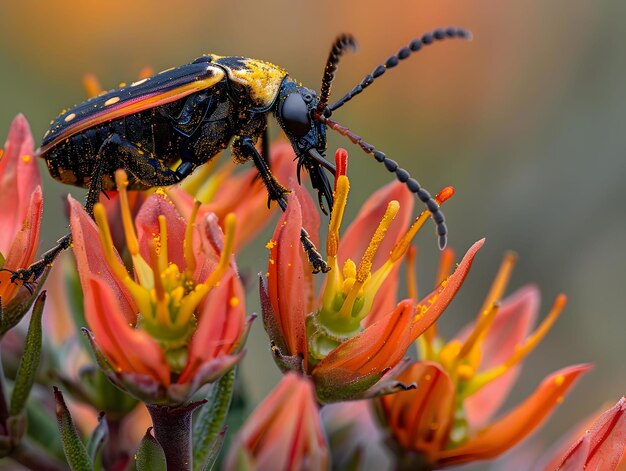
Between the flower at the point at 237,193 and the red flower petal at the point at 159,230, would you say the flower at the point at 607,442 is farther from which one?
the flower at the point at 237,193

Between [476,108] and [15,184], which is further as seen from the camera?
[476,108]

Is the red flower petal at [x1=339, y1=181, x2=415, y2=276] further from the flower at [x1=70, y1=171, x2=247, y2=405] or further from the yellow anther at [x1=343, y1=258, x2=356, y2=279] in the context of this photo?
the flower at [x1=70, y1=171, x2=247, y2=405]

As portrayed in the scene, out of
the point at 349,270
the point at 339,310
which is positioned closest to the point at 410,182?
the point at 349,270

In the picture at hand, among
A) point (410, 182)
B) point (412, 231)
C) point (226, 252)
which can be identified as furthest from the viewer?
point (410, 182)

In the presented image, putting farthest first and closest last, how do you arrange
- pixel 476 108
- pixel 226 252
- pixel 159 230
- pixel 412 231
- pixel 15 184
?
pixel 476 108 → pixel 15 184 → pixel 412 231 → pixel 159 230 → pixel 226 252

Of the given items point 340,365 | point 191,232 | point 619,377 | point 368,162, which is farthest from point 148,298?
point 619,377

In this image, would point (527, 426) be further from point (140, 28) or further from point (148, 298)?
point (140, 28)

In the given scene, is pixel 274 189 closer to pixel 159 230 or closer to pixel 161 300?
pixel 159 230
